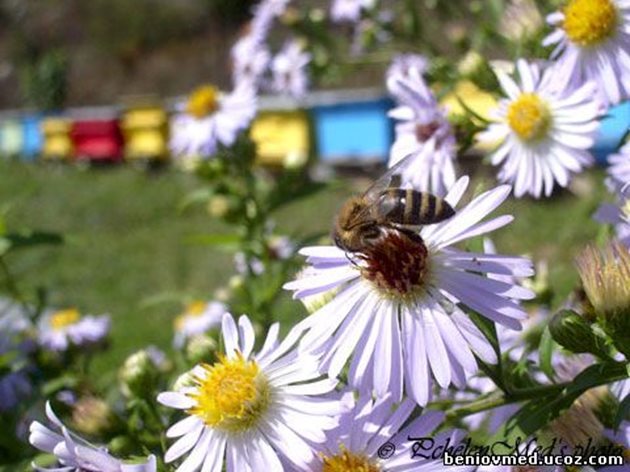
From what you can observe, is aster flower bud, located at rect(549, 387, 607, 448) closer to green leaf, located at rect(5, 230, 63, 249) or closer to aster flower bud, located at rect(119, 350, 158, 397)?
aster flower bud, located at rect(119, 350, 158, 397)

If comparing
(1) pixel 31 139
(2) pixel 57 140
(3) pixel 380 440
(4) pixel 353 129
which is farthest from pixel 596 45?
(1) pixel 31 139

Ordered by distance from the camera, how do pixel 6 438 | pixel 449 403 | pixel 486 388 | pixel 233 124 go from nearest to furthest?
1. pixel 449 403
2. pixel 486 388
3. pixel 6 438
4. pixel 233 124

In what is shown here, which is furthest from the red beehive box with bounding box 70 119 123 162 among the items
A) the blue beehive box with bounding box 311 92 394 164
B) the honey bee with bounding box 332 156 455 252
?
the honey bee with bounding box 332 156 455 252

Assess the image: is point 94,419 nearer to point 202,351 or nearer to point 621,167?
point 202,351

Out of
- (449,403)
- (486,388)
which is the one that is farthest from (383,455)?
(486,388)

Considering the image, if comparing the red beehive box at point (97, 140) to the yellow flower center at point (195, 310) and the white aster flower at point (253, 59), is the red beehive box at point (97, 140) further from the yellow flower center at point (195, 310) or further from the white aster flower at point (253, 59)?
the yellow flower center at point (195, 310)

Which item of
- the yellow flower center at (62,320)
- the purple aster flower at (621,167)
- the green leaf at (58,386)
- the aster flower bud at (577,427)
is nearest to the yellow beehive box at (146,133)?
Result: the yellow flower center at (62,320)

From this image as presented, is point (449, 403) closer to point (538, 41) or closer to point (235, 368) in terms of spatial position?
point (235, 368)
